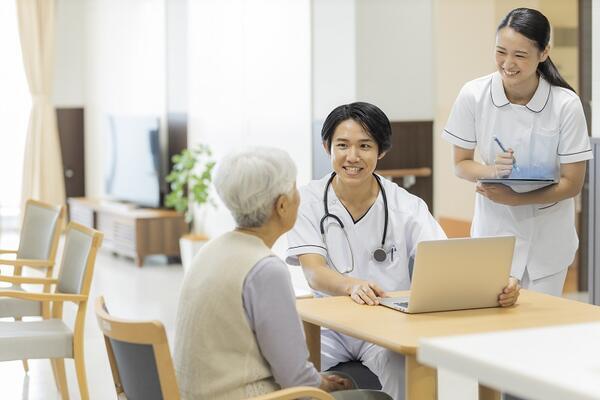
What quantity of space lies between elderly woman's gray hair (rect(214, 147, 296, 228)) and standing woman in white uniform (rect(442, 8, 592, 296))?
1.23m

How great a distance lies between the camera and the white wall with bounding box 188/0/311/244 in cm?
681

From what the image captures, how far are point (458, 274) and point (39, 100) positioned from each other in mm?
8250

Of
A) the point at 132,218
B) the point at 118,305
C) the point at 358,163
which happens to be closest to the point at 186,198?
the point at 132,218

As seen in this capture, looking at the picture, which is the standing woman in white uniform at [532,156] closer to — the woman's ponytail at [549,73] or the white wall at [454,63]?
the woman's ponytail at [549,73]

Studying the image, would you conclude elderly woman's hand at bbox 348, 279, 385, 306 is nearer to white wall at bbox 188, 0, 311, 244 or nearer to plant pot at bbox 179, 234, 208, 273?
white wall at bbox 188, 0, 311, 244

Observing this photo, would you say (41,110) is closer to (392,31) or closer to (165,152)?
(165,152)

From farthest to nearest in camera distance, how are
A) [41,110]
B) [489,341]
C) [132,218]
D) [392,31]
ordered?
[41,110] → [132,218] → [392,31] → [489,341]

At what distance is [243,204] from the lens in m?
2.40

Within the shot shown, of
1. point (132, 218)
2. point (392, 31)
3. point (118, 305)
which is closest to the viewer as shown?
point (392, 31)

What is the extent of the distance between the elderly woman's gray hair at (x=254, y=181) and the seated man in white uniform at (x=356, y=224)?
2.36 ft

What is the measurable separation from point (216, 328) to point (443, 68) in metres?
4.57

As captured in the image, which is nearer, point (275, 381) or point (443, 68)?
point (275, 381)

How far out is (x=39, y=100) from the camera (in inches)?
404

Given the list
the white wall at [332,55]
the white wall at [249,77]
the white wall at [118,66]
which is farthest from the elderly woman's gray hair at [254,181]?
the white wall at [118,66]
